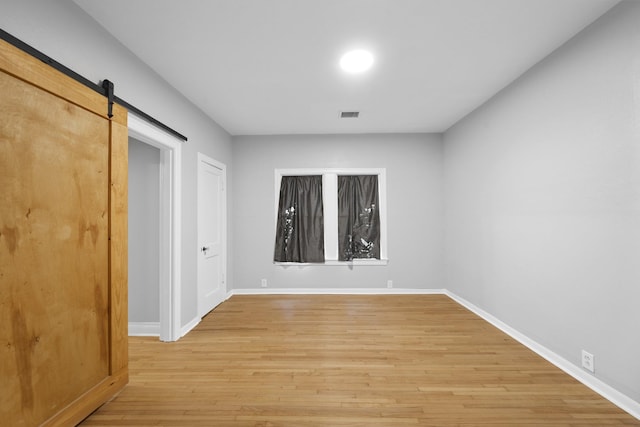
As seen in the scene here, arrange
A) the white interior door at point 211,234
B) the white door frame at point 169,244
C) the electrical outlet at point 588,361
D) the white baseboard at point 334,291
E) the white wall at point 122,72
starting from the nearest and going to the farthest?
the white wall at point 122,72, the electrical outlet at point 588,361, the white door frame at point 169,244, the white interior door at point 211,234, the white baseboard at point 334,291

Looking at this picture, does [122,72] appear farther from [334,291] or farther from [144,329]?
[334,291]

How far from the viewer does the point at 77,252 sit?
5.62 ft

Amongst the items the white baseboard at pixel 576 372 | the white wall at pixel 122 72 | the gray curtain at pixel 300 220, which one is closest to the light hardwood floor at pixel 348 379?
the white baseboard at pixel 576 372

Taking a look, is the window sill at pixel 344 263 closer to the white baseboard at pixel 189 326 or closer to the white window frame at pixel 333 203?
the white window frame at pixel 333 203

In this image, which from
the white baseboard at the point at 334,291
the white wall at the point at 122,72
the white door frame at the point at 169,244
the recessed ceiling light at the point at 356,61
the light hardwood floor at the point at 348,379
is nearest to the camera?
the white wall at the point at 122,72

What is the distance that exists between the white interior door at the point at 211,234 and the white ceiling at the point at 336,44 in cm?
90

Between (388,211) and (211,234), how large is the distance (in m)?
2.72

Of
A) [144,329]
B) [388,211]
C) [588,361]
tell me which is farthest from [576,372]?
[144,329]

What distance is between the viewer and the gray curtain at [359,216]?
4.78 meters

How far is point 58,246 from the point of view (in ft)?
5.23

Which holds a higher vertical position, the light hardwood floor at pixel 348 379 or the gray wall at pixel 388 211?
the gray wall at pixel 388 211

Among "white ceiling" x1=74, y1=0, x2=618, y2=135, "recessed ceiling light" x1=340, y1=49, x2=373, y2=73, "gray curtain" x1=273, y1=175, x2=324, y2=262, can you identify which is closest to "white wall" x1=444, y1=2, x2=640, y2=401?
"white ceiling" x1=74, y1=0, x2=618, y2=135

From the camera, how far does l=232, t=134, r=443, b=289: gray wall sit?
15.3 feet

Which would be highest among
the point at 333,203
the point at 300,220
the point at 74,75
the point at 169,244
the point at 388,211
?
the point at 74,75
